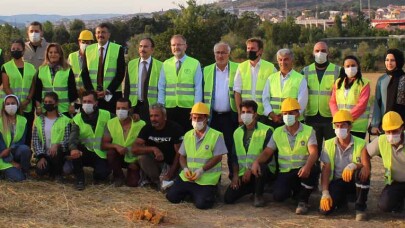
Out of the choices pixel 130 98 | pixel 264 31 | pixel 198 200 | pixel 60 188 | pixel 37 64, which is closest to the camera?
pixel 198 200

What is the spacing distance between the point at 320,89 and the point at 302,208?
1703mm

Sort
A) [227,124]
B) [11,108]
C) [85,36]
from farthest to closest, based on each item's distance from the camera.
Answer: [85,36], [227,124], [11,108]

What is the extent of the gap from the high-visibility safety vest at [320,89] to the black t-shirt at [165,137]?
71.8 inches

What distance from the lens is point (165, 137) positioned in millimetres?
8266

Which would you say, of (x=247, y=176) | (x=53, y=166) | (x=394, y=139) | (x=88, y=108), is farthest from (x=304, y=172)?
(x=53, y=166)

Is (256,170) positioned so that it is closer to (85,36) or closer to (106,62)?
(106,62)

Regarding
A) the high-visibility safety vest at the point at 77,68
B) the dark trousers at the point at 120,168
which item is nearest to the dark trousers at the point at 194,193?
the dark trousers at the point at 120,168

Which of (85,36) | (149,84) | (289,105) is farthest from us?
(85,36)

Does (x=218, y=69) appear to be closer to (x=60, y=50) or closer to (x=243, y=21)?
(x=60, y=50)

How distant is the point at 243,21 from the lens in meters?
56.4

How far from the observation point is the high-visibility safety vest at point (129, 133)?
8563mm

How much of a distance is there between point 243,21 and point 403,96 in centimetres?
4941

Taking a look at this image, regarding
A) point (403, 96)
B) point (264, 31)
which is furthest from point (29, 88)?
point (264, 31)

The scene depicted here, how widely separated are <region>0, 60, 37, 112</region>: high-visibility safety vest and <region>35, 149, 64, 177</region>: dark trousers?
3.60 feet
